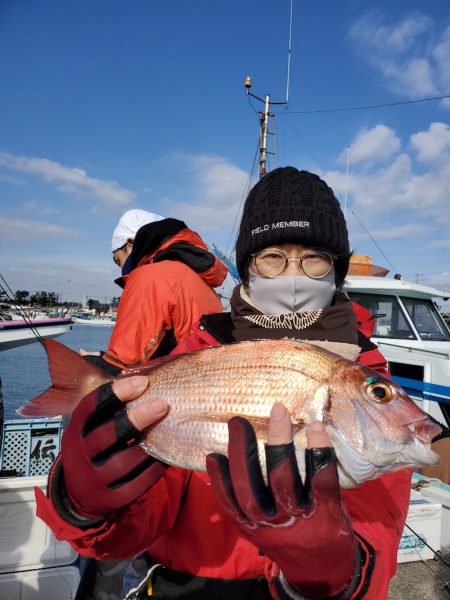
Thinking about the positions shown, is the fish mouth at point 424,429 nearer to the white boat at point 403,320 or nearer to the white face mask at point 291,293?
the white face mask at point 291,293

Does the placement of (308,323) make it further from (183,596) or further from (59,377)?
(183,596)

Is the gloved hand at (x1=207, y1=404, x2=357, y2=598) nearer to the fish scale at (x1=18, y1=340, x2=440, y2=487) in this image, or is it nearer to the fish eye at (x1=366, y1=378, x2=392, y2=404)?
the fish scale at (x1=18, y1=340, x2=440, y2=487)

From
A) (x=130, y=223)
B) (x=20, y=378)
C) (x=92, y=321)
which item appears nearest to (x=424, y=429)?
(x=130, y=223)

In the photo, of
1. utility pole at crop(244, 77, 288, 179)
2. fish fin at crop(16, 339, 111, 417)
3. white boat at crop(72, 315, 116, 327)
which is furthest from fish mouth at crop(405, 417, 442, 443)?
white boat at crop(72, 315, 116, 327)

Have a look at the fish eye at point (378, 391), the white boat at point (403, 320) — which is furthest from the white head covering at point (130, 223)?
the white boat at point (403, 320)

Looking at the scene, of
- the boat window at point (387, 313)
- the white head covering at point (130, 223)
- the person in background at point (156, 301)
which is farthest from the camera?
the boat window at point (387, 313)

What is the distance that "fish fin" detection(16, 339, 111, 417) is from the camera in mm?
1659

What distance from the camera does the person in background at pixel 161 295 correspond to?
270 cm

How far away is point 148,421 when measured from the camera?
4.79 ft

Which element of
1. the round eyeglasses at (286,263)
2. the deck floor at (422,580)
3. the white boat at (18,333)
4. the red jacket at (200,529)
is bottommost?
the deck floor at (422,580)

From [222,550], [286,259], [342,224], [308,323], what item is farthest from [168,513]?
[342,224]

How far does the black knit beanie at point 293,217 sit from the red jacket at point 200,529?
0.59 m

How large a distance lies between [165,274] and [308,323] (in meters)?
1.32

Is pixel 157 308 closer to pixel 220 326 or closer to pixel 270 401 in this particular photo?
pixel 220 326
